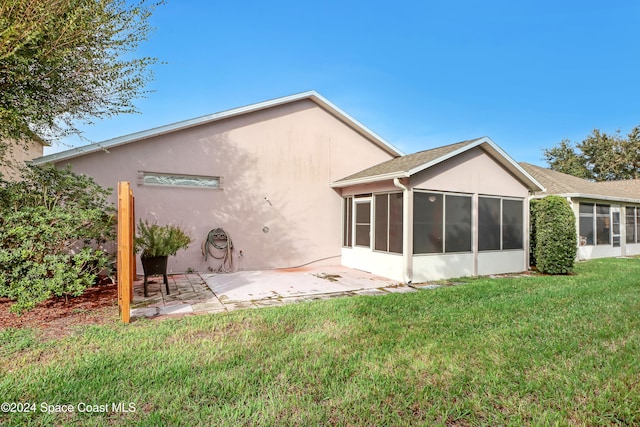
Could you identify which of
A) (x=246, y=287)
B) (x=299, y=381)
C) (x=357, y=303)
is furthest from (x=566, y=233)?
(x=299, y=381)

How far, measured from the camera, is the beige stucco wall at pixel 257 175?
8266mm

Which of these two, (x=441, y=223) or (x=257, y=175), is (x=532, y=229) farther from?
(x=257, y=175)

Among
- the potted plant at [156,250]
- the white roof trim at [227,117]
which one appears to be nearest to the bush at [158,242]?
the potted plant at [156,250]

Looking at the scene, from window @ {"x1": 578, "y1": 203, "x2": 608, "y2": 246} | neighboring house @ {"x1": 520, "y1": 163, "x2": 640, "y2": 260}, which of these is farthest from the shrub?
window @ {"x1": 578, "y1": 203, "x2": 608, "y2": 246}

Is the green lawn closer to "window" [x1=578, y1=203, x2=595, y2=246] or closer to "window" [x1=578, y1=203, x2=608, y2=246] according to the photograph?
"window" [x1=578, y1=203, x2=595, y2=246]

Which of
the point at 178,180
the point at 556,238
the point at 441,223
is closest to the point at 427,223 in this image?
the point at 441,223

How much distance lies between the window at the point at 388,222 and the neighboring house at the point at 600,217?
8.09m

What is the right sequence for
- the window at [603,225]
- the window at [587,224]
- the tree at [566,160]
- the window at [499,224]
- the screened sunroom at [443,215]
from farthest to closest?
the tree at [566,160] < the window at [603,225] < the window at [587,224] < the window at [499,224] < the screened sunroom at [443,215]

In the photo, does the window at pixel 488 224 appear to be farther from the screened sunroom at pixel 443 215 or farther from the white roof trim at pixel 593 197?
the white roof trim at pixel 593 197

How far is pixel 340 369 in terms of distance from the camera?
10.1 ft

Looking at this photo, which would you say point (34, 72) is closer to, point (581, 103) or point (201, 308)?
point (201, 308)

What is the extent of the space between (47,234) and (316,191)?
679 cm

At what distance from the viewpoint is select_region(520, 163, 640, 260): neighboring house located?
1315cm

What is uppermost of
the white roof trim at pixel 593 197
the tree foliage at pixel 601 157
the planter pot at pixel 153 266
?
the tree foliage at pixel 601 157
